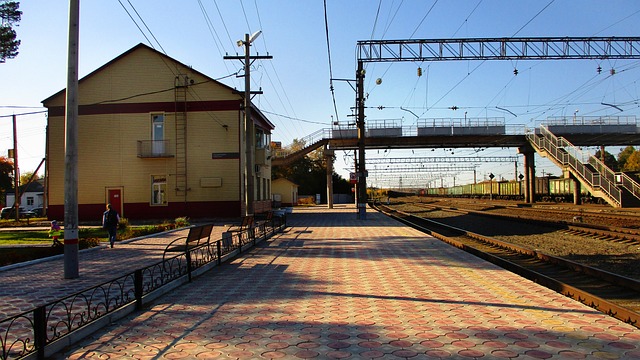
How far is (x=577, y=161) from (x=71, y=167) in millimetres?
33088

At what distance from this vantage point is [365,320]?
6.12 metres

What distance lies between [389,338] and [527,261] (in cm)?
830

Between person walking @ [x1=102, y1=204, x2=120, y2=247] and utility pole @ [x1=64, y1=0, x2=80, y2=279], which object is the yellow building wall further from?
utility pole @ [x1=64, y1=0, x2=80, y2=279]

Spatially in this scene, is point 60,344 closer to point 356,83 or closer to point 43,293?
point 43,293

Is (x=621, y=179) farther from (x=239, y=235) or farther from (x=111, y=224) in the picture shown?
(x=111, y=224)

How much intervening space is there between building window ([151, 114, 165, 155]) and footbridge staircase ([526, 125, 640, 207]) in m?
27.1

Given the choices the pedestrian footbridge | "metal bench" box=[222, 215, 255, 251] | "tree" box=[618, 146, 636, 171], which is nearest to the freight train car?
the pedestrian footbridge

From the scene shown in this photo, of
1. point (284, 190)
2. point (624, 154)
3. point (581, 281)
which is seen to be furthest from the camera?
point (624, 154)

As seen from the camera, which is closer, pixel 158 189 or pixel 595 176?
pixel 158 189

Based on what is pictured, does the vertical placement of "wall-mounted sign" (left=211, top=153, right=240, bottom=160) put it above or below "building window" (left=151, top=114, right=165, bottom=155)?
below

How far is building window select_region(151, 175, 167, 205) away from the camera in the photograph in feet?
92.4

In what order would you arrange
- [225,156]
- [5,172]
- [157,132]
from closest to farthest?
[225,156] < [157,132] < [5,172]


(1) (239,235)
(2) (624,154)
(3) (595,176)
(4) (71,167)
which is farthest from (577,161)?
(2) (624,154)

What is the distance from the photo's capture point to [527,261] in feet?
40.2
